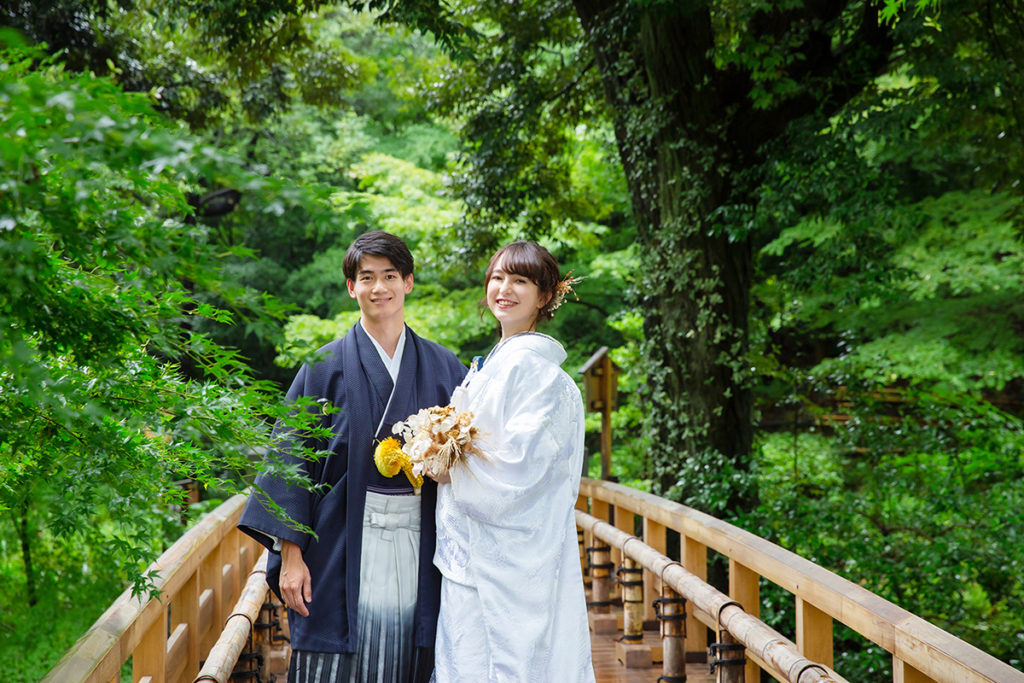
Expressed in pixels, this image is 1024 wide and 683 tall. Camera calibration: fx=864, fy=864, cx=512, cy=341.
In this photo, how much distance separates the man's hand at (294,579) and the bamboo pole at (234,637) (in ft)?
0.55

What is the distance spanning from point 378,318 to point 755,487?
9.84 ft

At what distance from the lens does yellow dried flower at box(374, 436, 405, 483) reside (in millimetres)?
2213

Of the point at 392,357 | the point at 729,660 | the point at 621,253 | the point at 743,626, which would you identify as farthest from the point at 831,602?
the point at 621,253

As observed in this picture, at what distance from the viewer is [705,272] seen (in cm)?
494

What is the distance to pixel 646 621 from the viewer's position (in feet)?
13.8

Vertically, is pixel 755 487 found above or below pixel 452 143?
below

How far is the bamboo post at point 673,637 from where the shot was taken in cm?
308

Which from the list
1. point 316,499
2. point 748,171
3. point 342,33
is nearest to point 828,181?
point 748,171

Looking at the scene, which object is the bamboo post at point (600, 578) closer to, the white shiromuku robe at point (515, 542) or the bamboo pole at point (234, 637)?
the bamboo pole at point (234, 637)

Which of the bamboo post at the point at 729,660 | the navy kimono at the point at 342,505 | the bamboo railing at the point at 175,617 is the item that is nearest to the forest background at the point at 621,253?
the bamboo railing at the point at 175,617

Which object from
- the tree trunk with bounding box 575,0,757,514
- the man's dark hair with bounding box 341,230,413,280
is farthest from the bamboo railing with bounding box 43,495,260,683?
the tree trunk with bounding box 575,0,757,514

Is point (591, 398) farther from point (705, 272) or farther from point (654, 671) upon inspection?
point (654, 671)

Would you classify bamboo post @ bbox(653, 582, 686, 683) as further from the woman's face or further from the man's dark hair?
the man's dark hair

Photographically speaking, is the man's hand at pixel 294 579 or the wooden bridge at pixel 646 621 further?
the man's hand at pixel 294 579
